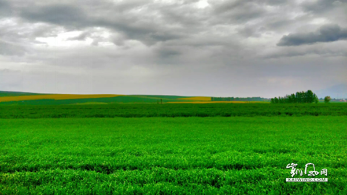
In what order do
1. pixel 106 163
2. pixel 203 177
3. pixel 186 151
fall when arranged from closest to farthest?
pixel 203 177 < pixel 106 163 < pixel 186 151

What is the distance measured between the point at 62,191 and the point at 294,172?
6205mm

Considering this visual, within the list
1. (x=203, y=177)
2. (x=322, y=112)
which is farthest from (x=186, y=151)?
(x=322, y=112)

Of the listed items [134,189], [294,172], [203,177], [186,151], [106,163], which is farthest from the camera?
[186,151]

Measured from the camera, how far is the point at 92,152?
8102mm

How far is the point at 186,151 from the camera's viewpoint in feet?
26.3

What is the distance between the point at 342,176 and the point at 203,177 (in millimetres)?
3780

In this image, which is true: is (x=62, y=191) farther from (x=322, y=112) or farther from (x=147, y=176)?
(x=322, y=112)

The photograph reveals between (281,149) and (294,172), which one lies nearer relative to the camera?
(294,172)

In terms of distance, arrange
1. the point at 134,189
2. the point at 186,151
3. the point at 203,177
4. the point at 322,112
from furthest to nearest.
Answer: the point at 322,112 → the point at 186,151 → the point at 203,177 → the point at 134,189

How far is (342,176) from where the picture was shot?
5332 mm

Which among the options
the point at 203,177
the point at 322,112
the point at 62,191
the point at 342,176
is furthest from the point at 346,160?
the point at 322,112

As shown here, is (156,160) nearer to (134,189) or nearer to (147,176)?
(147,176)

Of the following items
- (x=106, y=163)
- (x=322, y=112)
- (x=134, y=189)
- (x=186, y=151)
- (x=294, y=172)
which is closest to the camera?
(x=134, y=189)

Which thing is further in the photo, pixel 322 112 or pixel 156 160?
pixel 322 112
